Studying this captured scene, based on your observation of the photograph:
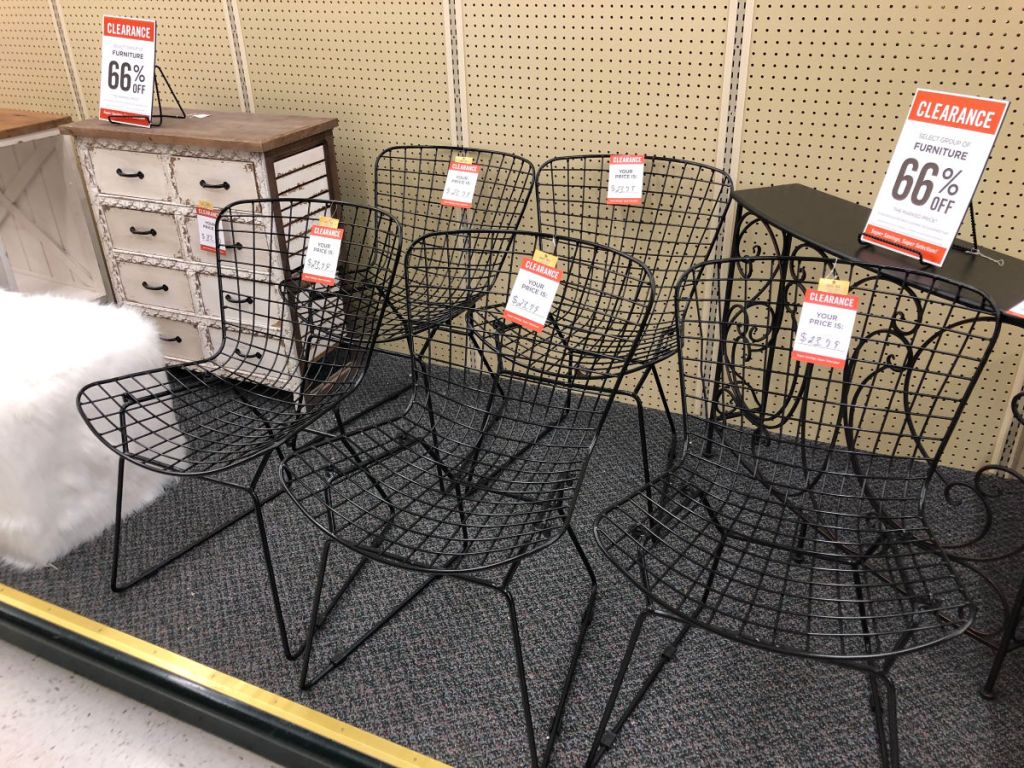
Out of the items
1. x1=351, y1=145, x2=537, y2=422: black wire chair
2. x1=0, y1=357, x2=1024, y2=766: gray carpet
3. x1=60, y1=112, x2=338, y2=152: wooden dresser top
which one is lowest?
x1=0, y1=357, x2=1024, y2=766: gray carpet

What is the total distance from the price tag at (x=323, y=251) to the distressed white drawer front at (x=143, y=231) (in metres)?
1.07

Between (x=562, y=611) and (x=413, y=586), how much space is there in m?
0.41

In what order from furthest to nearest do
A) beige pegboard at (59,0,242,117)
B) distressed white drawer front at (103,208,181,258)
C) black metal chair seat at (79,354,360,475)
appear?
beige pegboard at (59,0,242,117), distressed white drawer front at (103,208,181,258), black metal chair seat at (79,354,360,475)

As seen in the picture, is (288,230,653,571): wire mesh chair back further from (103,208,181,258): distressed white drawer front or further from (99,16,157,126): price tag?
(99,16,157,126): price tag

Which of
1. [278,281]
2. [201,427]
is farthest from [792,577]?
[278,281]

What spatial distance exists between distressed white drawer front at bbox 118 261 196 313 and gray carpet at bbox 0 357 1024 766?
3.08 feet

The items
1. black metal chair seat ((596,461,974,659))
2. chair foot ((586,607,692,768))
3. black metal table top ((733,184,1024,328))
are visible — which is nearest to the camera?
black metal chair seat ((596,461,974,659))

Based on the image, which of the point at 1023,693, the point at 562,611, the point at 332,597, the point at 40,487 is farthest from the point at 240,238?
the point at 1023,693

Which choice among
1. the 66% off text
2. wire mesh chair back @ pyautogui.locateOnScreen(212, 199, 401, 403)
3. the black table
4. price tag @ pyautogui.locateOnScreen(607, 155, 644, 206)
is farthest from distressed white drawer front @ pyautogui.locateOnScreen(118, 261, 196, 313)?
the 66% off text

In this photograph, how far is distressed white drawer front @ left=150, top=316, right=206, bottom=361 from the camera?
112 inches

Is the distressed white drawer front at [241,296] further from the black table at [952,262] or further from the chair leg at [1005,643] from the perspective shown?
the chair leg at [1005,643]

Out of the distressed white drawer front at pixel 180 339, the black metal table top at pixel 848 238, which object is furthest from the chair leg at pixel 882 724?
the distressed white drawer front at pixel 180 339

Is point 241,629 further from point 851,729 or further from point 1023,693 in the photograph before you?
point 1023,693

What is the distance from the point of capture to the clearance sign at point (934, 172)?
1510mm
